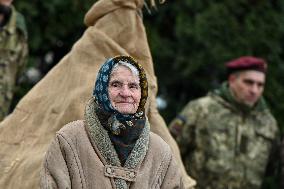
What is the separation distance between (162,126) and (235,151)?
9.17 ft

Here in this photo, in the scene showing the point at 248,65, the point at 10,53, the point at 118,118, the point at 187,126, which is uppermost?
the point at 10,53

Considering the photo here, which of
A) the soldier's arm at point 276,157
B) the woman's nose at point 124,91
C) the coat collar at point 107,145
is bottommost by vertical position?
the soldier's arm at point 276,157

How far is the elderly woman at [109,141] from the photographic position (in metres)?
6.99

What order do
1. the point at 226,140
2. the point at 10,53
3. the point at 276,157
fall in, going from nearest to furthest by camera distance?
the point at 10,53 → the point at 226,140 → the point at 276,157

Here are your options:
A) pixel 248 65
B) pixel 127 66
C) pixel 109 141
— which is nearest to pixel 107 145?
pixel 109 141

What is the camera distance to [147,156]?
7176mm

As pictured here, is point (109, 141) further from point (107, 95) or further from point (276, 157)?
point (276, 157)

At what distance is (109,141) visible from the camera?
7039 millimetres

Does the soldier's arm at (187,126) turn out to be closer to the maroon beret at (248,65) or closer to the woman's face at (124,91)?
the maroon beret at (248,65)

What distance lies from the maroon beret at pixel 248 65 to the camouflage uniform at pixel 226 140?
26 centimetres

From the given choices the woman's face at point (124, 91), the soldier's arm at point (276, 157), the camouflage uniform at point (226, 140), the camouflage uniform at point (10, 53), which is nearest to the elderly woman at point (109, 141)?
the woman's face at point (124, 91)

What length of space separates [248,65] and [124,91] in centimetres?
438

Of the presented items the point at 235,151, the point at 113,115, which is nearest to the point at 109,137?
the point at 113,115

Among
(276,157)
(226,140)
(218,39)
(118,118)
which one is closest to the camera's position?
(118,118)
